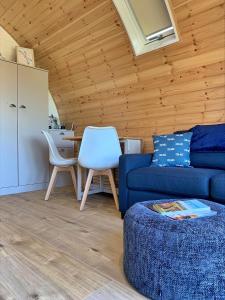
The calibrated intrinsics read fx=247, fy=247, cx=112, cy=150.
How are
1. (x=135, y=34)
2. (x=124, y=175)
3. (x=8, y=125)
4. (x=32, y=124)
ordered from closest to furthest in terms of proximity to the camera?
(x=124, y=175) < (x=135, y=34) < (x=8, y=125) < (x=32, y=124)

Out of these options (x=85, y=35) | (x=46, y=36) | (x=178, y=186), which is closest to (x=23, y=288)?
(x=178, y=186)

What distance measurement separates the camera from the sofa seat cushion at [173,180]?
180 centimetres

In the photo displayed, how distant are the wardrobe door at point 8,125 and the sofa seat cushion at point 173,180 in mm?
1941

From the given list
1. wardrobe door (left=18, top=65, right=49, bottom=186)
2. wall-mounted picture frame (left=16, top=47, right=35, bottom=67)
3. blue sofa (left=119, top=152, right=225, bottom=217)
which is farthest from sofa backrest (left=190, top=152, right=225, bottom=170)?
wall-mounted picture frame (left=16, top=47, right=35, bottom=67)

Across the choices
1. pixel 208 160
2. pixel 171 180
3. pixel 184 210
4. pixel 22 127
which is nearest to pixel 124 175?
pixel 171 180

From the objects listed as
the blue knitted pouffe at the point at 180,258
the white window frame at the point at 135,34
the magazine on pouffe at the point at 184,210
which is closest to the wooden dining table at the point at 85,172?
the white window frame at the point at 135,34

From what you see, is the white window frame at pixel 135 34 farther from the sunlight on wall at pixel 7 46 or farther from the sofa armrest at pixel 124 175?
the sunlight on wall at pixel 7 46

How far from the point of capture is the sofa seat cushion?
5.90 ft

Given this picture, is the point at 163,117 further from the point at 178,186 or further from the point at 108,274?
the point at 108,274

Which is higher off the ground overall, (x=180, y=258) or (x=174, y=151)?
(x=174, y=151)

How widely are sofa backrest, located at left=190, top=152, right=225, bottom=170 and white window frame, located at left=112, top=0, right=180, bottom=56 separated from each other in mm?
1192

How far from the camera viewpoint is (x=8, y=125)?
3.39 meters

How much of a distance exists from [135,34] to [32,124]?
74.9 inches

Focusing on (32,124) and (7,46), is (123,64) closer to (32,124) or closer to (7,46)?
(32,124)
